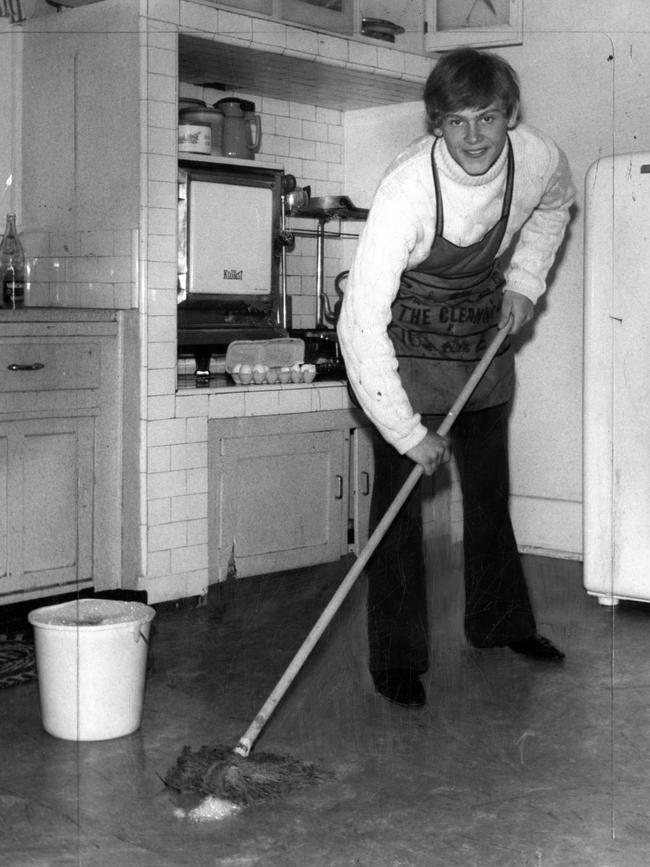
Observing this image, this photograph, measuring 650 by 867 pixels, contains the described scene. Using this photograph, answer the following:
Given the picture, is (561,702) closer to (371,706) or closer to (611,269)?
(371,706)

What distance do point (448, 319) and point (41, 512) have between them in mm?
1038

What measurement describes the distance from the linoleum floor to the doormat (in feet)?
0.28

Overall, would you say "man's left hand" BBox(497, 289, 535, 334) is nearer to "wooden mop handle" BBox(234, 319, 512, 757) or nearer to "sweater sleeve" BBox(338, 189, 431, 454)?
"wooden mop handle" BBox(234, 319, 512, 757)

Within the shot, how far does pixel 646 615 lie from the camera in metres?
3.20

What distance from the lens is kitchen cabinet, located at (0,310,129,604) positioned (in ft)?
8.99

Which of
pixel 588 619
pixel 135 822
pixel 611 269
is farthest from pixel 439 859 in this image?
pixel 611 269

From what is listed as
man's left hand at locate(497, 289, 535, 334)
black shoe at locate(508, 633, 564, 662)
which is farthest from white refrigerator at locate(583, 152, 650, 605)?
man's left hand at locate(497, 289, 535, 334)

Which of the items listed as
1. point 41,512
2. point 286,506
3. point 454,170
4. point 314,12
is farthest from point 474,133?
point 41,512

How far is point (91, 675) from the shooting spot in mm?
2213

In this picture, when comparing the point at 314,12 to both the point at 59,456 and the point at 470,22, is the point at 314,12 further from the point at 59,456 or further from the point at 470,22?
the point at 59,456

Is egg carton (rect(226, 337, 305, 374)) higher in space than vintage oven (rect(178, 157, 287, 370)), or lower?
lower

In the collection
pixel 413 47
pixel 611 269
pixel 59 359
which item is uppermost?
pixel 413 47

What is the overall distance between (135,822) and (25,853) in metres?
0.19

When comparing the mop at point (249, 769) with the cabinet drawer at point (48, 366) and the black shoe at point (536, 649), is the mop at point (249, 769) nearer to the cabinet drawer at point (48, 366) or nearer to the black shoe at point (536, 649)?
the black shoe at point (536, 649)
